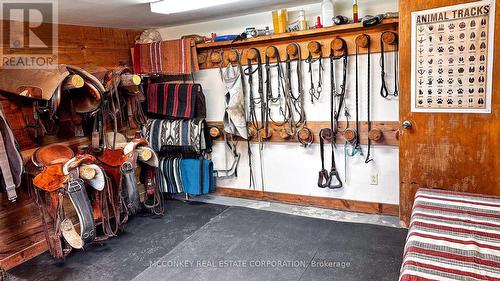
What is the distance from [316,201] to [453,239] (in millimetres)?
2105

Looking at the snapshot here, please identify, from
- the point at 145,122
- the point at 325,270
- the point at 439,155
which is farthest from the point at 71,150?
the point at 439,155

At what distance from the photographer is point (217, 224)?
350 centimetres

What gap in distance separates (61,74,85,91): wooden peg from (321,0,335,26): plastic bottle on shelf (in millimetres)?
2156

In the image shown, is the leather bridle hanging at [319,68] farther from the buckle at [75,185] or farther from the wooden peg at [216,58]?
the buckle at [75,185]

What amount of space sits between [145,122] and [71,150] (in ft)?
2.90

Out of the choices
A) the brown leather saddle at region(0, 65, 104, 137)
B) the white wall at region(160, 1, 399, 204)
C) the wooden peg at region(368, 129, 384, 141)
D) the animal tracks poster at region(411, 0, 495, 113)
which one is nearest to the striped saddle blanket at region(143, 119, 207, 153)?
the white wall at region(160, 1, 399, 204)

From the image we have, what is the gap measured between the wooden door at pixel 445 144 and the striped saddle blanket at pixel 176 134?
209 cm

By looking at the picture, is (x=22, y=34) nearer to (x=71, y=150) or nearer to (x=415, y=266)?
(x=71, y=150)

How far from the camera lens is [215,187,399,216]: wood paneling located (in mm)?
3441

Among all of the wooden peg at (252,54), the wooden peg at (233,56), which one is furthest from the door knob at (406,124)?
the wooden peg at (233,56)

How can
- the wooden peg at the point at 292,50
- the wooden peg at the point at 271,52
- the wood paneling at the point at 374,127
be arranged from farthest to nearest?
the wooden peg at the point at 271,52 < the wooden peg at the point at 292,50 < the wood paneling at the point at 374,127

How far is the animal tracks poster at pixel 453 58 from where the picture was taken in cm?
235

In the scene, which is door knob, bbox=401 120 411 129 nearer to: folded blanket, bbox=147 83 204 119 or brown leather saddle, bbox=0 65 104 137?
folded blanket, bbox=147 83 204 119

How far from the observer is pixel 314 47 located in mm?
3371
